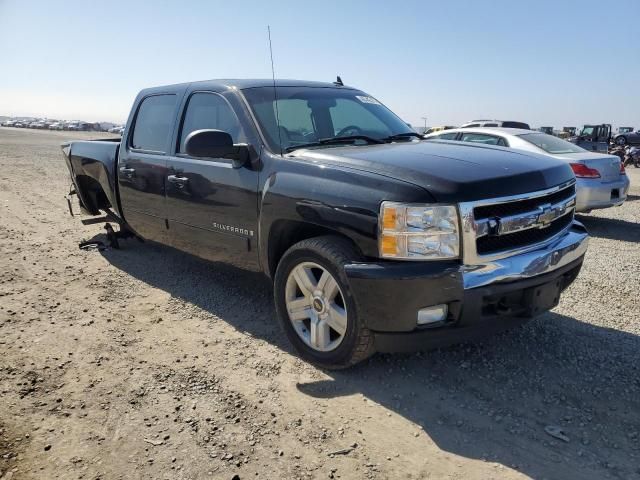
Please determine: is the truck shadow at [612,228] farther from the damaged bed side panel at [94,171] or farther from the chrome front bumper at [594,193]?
the damaged bed side panel at [94,171]

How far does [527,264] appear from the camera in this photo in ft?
9.47

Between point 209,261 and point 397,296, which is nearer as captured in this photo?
point 397,296

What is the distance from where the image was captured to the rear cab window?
4.63m

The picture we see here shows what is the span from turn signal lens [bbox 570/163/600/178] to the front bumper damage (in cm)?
528

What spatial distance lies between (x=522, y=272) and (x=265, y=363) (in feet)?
5.72

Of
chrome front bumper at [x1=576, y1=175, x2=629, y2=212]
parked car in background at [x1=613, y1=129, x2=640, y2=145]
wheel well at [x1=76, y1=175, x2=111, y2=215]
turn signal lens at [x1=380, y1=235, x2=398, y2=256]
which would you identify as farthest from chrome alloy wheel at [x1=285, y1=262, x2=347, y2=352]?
parked car in background at [x1=613, y1=129, x2=640, y2=145]

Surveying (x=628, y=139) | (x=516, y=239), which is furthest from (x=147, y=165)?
(x=628, y=139)

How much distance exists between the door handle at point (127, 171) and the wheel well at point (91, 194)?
4.69 ft

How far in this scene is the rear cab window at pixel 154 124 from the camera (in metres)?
4.63

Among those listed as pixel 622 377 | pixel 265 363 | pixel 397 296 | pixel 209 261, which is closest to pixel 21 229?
pixel 209 261

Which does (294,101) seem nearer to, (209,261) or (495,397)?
(209,261)

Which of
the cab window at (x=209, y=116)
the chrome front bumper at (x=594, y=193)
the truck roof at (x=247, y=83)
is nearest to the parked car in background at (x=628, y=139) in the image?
the chrome front bumper at (x=594, y=193)

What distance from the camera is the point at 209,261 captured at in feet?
14.5

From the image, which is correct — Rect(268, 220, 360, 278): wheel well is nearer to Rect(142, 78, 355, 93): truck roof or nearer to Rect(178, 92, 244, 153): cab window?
Rect(178, 92, 244, 153): cab window
